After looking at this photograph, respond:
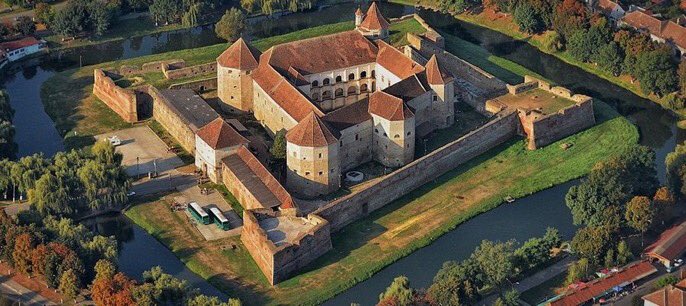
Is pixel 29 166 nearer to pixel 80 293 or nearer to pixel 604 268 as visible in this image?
pixel 80 293

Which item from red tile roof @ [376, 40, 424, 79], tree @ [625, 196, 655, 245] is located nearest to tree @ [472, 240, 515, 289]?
tree @ [625, 196, 655, 245]

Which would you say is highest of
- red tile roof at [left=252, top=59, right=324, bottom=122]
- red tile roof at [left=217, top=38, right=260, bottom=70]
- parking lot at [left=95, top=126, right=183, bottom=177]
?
red tile roof at [left=217, top=38, right=260, bottom=70]

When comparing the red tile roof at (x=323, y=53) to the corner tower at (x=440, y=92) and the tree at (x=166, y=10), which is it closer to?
the corner tower at (x=440, y=92)

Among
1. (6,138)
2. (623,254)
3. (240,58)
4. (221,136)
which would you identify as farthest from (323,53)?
(623,254)

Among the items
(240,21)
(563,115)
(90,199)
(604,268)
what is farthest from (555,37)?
(90,199)

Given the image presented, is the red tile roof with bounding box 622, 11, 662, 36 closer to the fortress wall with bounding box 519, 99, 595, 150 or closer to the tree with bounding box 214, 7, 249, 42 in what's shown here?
the fortress wall with bounding box 519, 99, 595, 150

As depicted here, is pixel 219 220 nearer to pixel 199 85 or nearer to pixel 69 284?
pixel 69 284
